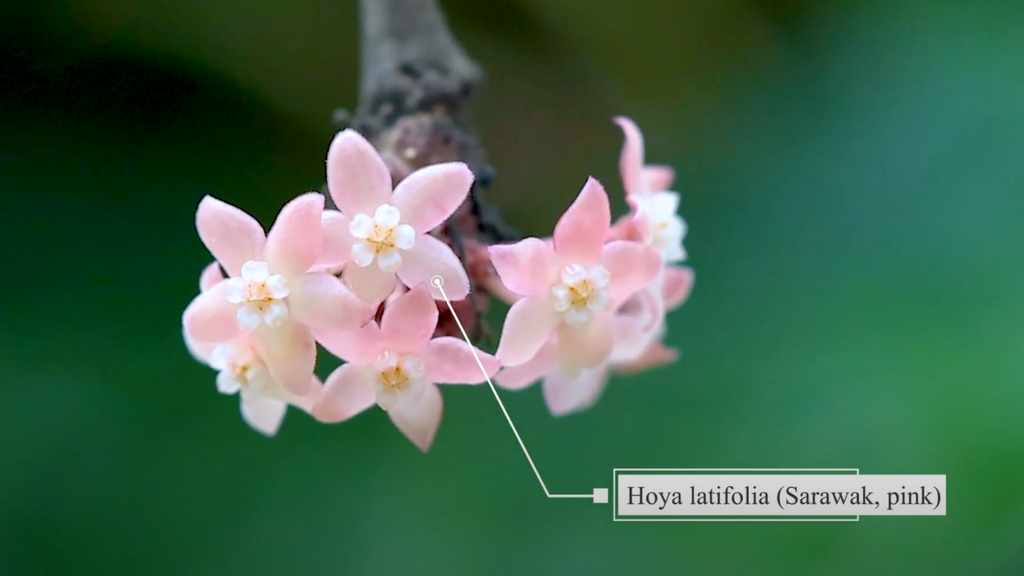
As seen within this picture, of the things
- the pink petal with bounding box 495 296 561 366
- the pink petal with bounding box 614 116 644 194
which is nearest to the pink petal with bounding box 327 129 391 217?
the pink petal with bounding box 495 296 561 366

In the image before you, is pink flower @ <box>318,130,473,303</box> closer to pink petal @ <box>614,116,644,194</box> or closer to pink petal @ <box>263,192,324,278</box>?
pink petal @ <box>263,192,324,278</box>

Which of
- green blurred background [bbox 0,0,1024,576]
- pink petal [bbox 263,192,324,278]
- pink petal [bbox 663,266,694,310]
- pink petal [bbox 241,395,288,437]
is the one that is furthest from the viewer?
green blurred background [bbox 0,0,1024,576]

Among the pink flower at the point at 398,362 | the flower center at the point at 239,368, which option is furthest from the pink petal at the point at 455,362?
the flower center at the point at 239,368

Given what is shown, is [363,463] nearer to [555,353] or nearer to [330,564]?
[330,564]

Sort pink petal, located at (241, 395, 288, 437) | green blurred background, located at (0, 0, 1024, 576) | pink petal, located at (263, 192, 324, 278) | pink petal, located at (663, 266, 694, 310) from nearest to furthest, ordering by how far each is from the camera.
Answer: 1. pink petal, located at (263, 192, 324, 278)
2. pink petal, located at (241, 395, 288, 437)
3. pink petal, located at (663, 266, 694, 310)
4. green blurred background, located at (0, 0, 1024, 576)

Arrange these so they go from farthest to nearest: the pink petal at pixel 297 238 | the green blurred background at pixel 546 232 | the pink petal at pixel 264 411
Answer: the green blurred background at pixel 546 232
the pink petal at pixel 264 411
the pink petal at pixel 297 238

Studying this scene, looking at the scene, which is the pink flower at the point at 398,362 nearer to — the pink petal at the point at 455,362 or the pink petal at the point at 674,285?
the pink petal at the point at 455,362
